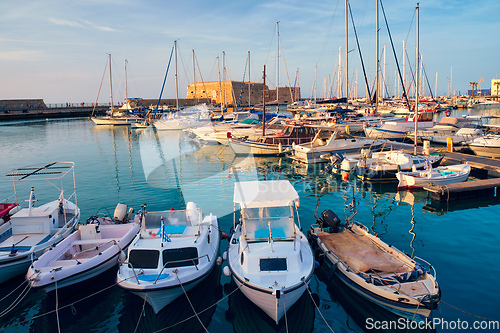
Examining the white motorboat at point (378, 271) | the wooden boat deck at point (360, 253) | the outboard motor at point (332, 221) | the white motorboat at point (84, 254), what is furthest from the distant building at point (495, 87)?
the white motorboat at point (84, 254)

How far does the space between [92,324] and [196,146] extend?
3226 cm

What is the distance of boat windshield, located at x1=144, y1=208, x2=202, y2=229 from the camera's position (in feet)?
35.3

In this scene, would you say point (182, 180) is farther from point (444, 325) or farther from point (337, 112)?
point (337, 112)

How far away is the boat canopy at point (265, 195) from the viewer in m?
10.3

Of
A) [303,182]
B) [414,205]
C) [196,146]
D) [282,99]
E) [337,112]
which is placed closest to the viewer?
[414,205]

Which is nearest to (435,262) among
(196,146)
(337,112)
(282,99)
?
(196,146)

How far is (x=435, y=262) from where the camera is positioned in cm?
1125

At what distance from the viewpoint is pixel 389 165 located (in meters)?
21.9

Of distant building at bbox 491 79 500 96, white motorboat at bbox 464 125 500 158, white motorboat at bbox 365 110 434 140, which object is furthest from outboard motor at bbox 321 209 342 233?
distant building at bbox 491 79 500 96

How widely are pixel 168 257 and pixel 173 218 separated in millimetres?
1782

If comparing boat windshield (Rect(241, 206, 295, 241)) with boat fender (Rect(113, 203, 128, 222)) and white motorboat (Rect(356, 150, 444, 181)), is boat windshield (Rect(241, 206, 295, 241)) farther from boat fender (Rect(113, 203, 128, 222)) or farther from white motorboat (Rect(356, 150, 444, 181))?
white motorboat (Rect(356, 150, 444, 181))

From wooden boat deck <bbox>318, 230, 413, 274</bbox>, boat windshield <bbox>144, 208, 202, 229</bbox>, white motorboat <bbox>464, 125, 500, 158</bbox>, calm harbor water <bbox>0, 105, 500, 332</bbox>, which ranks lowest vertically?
calm harbor water <bbox>0, 105, 500, 332</bbox>

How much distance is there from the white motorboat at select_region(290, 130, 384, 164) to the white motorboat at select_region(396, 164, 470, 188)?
7.85m

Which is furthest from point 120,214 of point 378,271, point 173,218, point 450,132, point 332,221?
point 450,132
